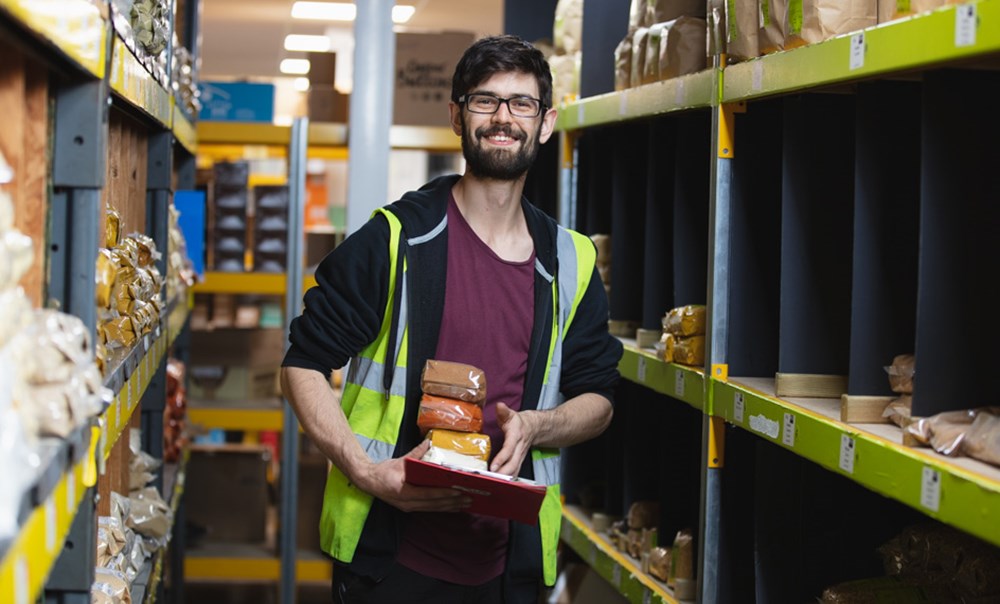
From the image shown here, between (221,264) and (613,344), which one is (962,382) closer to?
(613,344)

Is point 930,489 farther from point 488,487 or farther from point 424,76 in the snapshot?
point 424,76

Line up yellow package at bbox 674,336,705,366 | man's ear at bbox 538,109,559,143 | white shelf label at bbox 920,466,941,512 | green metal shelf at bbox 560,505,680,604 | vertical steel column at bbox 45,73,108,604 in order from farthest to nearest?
green metal shelf at bbox 560,505,680,604, yellow package at bbox 674,336,705,366, man's ear at bbox 538,109,559,143, white shelf label at bbox 920,466,941,512, vertical steel column at bbox 45,73,108,604

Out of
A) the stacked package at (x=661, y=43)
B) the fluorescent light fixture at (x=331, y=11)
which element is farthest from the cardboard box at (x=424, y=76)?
the fluorescent light fixture at (x=331, y=11)

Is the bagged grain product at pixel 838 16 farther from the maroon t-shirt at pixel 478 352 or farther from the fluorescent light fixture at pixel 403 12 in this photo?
the fluorescent light fixture at pixel 403 12

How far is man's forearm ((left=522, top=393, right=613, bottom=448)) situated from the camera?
250cm

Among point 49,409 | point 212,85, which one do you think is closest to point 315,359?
point 49,409

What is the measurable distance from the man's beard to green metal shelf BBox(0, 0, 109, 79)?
112 centimetres

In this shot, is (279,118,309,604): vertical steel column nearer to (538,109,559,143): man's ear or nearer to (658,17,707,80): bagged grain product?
(658,17,707,80): bagged grain product

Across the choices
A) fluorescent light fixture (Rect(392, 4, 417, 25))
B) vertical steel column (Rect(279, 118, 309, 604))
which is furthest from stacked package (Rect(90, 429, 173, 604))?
fluorescent light fixture (Rect(392, 4, 417, 25))

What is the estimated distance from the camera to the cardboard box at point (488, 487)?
81.4 inches

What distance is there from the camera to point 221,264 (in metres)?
5.54

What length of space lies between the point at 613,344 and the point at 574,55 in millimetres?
1649

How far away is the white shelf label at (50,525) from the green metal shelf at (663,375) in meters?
1.76

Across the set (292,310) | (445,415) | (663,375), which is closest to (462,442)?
(445,415)
